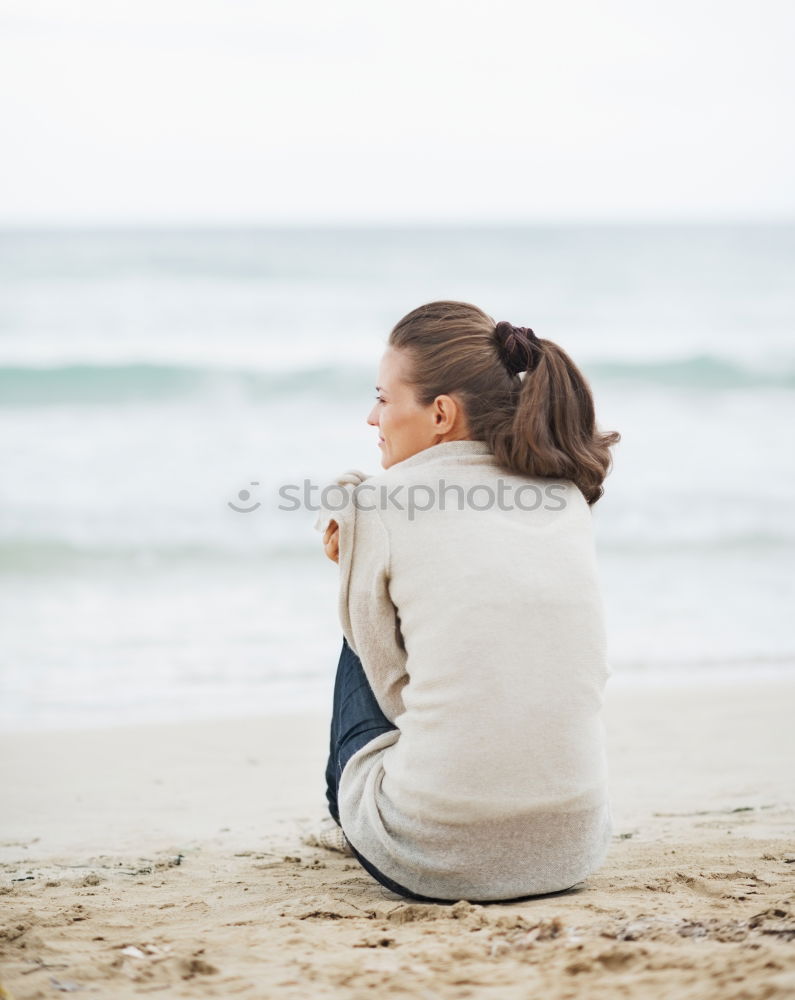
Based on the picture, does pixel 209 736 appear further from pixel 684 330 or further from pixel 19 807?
pixel 684 330

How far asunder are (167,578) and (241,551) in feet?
2.34

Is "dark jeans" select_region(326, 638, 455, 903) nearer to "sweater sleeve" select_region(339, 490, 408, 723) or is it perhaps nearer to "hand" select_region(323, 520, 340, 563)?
"sweater sleeve" select_region(339, 490, 408, 723)

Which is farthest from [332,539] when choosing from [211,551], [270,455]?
[270,455]

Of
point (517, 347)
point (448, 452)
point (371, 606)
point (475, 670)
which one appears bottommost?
point (475, 670)

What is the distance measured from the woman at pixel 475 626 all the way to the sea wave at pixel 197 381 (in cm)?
1191

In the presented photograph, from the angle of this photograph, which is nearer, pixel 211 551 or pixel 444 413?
pixel 444 413

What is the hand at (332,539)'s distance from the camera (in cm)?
220

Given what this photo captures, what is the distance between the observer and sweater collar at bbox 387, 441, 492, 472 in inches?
87.8

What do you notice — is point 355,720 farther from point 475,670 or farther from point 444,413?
point 444,413

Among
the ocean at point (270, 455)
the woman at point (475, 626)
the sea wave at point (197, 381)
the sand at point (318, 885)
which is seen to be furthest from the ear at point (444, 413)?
the sea wave at point (197, 381)

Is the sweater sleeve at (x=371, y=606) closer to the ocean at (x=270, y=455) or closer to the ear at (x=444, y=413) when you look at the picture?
the ear at (x=444, y=413)

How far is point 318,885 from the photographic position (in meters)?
2.61

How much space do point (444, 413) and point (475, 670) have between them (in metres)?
0.58

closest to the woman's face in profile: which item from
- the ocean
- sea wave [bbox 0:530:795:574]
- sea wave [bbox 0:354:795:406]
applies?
the ocean
